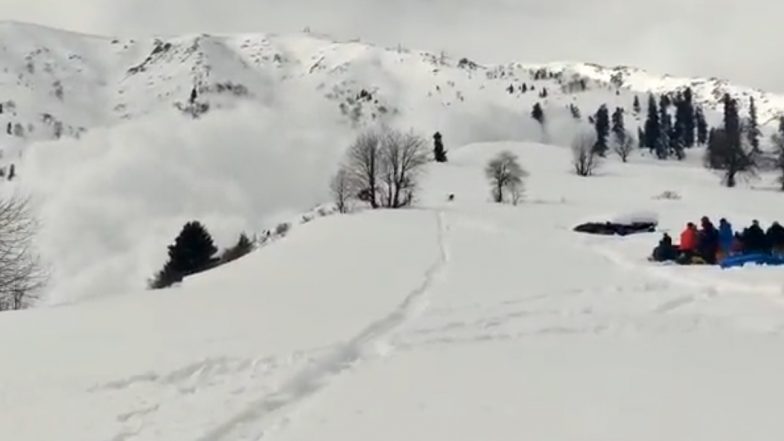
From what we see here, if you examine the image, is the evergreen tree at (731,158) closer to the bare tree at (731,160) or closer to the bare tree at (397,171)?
the bare tree at (731,160)

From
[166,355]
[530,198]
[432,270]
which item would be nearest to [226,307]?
[166,355]

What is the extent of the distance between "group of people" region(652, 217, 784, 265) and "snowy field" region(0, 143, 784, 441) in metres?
1.48

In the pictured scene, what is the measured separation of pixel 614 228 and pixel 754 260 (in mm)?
22581

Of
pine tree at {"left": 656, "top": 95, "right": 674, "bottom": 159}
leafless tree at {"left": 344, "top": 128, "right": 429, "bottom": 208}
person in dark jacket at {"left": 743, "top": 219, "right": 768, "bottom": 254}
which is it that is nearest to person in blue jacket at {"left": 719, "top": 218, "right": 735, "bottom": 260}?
person in dark jacket at {"left": 743, "top": 219, "right": 768, "bottom": 254}

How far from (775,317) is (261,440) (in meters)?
11.0

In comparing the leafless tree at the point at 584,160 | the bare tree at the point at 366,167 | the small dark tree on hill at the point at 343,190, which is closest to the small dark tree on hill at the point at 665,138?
the leafless tree at the point at 584,160

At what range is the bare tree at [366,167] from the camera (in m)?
71.7

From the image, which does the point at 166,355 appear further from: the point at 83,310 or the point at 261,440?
the point at 83,310

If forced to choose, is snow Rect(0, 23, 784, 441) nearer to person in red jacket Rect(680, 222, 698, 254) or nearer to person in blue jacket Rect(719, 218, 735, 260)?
person in red jacket Rect(680, 222, 698, 254)

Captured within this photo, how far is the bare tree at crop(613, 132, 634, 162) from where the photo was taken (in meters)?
158

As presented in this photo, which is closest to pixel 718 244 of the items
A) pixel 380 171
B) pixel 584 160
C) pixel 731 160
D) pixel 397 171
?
pixel 397 171

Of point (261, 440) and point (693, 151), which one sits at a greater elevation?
point (693, 151)

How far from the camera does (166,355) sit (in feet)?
39.2

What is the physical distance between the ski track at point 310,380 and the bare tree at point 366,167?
5401 centimetres
